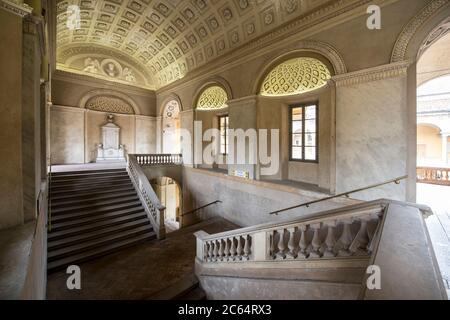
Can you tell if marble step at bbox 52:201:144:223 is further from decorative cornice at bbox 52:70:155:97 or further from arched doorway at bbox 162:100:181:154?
decorative cornice at bbox 52:70:155:97

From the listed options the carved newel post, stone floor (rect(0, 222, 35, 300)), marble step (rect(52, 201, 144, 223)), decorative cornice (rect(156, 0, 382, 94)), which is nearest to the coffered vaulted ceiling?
decorative cornice (rect(156, 0, 382, 94))

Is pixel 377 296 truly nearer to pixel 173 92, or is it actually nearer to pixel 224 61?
pixel 224 61

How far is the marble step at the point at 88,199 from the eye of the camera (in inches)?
287

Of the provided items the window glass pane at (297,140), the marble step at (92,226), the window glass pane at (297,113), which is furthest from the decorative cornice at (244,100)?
the marble step at (92,226)

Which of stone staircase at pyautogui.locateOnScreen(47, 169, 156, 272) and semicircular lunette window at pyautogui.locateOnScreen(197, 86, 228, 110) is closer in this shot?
stone staircase at pyautogui.locateOnScreen(47, 169, 156, 272)

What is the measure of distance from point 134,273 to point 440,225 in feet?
23.8

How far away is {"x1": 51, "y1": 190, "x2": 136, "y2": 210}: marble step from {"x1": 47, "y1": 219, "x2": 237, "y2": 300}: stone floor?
2653mm

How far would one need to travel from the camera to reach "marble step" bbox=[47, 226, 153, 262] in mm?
5762

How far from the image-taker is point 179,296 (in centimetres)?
462

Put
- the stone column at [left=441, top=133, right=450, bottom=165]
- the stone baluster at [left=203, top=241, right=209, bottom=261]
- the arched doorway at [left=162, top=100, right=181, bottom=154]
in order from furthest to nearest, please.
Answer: the arched doorway at [left=162, top=100, right=181, bottom=154], the stone column at [left=441, top=133, right=450, bottom=165], the stone baluster at [left=203, top=241, right=209, bottom=261]

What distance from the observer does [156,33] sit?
11.1 m

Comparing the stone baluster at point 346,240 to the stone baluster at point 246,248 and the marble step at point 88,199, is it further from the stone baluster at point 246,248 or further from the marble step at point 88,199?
the marble step at point 88,199

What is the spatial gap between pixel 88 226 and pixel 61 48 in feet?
37.1
